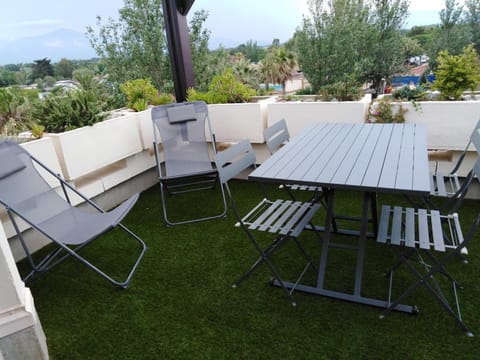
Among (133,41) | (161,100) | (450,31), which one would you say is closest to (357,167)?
(161,100)

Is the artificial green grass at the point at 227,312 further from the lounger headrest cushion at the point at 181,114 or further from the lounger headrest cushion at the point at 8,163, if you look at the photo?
the lounger headrest cushion at the point at 181,114

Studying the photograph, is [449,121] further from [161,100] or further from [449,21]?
[449,21]

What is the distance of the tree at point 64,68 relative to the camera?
453cm

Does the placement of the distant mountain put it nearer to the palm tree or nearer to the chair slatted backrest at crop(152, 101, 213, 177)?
the chair slatted backrest at crop(152, 101, 213, 177)

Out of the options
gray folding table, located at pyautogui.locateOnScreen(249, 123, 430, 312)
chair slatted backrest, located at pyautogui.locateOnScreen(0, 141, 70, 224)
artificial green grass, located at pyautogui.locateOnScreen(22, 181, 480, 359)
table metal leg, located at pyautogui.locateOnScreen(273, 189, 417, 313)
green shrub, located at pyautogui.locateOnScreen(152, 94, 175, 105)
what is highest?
green shrub, located at pyautogui.locateOnScreen(152, 94, 175, 105)

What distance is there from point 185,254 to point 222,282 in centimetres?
53

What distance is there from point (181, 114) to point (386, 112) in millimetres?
2177

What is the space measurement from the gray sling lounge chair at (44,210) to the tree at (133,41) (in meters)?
8.10

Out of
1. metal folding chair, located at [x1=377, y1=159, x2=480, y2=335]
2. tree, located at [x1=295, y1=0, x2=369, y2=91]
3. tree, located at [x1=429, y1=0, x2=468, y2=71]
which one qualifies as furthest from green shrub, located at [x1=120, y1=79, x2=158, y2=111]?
tree, located at [x1=429, y1=0, x2=468, y2=71]

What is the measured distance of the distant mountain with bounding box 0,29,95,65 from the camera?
12.9 ft

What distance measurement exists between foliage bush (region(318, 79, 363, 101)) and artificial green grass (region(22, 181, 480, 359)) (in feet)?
5.26

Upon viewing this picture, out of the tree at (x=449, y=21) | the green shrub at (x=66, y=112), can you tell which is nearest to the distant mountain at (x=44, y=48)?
the green shrub at (x=66, y=112)

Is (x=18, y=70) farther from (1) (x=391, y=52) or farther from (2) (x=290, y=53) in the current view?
(2) (x=290, y=53)

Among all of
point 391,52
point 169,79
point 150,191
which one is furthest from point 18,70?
point 391,52
